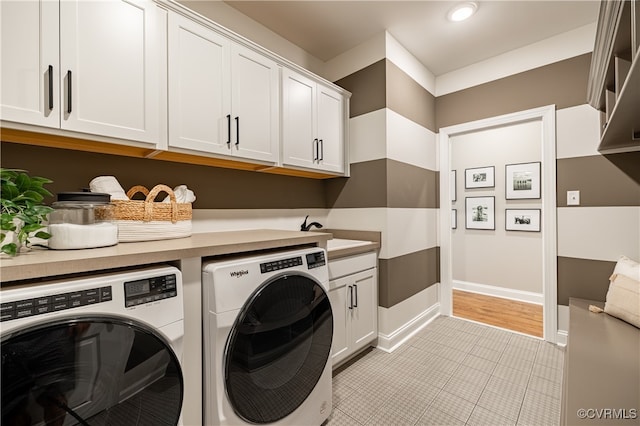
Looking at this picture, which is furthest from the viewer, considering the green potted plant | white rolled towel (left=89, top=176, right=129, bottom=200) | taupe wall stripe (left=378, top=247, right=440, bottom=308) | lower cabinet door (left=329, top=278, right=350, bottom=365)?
taupe wall stripe (left=378, top=247, right=440, bottom=308)

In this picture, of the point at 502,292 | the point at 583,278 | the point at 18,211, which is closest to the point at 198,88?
the point at 18,211

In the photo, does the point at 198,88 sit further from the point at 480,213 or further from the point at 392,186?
the point at 480,213

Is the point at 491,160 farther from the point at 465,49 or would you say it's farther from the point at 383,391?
the point at 383,391

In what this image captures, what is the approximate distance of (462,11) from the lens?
2.19 m

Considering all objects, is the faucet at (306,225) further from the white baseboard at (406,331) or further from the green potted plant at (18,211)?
the green potted plant at (18,211)

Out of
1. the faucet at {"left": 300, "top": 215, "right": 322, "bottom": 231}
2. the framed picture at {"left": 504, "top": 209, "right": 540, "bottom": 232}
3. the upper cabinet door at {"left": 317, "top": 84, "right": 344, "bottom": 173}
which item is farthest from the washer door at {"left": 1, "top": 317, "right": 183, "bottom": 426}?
the framed picture at {"left": 504, "top": 209, "right": 540, "bottom": 232}

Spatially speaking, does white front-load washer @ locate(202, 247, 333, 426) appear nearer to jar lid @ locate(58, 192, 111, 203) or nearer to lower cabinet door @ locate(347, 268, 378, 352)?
jar lid @ locate(58, 192, 111, 203)

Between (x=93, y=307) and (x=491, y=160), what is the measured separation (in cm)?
448

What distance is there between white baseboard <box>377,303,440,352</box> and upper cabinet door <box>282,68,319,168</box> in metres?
1.63

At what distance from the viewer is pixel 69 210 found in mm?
1062

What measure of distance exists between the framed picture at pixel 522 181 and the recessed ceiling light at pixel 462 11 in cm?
222

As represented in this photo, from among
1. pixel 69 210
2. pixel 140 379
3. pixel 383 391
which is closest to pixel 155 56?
pixel 69 210

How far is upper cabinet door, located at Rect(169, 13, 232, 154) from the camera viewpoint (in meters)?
1.54

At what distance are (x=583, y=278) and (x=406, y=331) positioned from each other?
1536 mm
